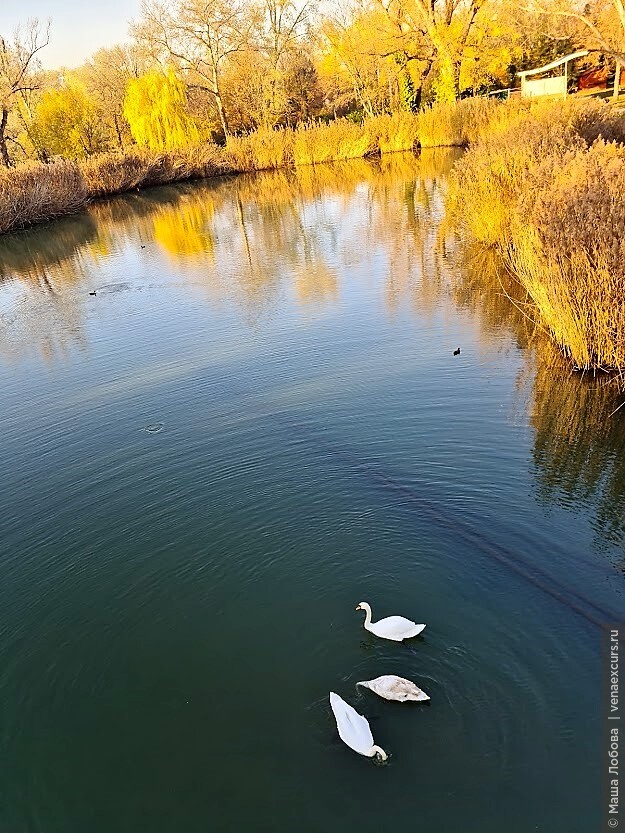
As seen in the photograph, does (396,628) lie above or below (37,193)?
below

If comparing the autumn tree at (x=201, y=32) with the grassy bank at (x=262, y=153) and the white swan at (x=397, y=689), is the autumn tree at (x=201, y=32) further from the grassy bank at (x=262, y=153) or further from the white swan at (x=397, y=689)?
the white swan at (x=397, y=689)

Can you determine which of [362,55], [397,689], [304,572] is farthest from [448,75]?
[397,689]

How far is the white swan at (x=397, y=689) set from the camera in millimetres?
3127

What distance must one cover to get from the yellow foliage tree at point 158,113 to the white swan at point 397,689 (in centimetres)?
3184

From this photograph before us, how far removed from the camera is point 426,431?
5.67 meters

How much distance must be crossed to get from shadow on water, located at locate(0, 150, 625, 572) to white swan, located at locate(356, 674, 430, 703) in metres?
1.21

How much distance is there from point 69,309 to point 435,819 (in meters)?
10.6

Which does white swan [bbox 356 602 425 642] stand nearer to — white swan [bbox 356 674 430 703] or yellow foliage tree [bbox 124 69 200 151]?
white swan [bbox 356 674 430 703]

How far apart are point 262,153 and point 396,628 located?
29.9 metres

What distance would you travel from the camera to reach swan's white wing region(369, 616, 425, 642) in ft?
11.2

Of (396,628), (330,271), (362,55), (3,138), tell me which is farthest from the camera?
(362,55)

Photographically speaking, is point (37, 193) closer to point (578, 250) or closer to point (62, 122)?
point (62, 122)

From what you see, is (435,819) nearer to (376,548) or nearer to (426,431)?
(376,548)

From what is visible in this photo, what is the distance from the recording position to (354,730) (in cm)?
295
